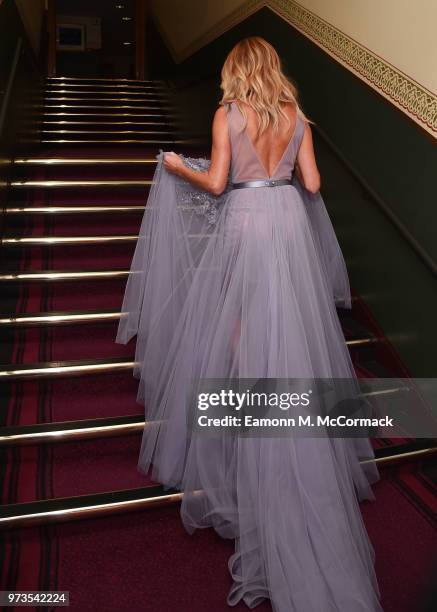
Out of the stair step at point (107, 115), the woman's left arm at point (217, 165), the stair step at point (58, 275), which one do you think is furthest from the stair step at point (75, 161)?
the woman's left arm at point (217, 165)

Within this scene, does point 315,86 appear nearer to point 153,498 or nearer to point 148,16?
point 153,498

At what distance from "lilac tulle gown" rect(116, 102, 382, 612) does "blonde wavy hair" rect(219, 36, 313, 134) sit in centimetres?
7

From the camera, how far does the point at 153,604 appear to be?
1.87 metres

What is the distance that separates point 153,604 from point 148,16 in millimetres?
9803

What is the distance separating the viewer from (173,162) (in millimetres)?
2377

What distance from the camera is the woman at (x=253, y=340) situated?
1.87m

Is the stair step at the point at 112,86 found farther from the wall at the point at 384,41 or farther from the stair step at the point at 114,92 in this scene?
the wall at the point at 384,41

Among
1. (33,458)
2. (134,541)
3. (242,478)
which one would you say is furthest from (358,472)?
(33,458)

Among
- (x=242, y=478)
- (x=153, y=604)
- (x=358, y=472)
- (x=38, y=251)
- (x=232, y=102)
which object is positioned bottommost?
(x=153, y=604)

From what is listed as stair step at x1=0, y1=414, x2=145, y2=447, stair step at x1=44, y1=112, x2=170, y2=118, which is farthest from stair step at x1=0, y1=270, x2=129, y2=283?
stair step at x1=44, y1=112, x2=170, y2=118

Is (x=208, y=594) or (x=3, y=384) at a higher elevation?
(x=3, y=384)

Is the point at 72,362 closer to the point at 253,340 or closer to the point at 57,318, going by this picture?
the point at 57,318

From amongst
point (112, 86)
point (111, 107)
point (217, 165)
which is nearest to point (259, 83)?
point (217, 165)

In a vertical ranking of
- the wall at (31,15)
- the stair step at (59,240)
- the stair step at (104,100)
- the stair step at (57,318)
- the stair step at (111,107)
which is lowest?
the stair step at (57,318)
